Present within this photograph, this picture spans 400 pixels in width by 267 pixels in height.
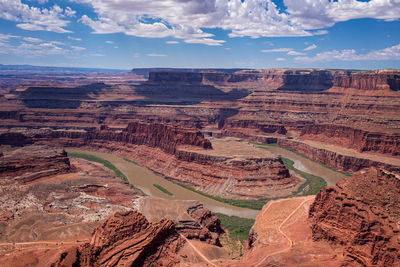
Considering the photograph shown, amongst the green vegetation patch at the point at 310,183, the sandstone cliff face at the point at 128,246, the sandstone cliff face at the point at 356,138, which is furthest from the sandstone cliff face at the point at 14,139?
the sandstone cliff face at the point at 356,138

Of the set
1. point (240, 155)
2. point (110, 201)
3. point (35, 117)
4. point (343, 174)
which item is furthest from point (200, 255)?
point (35, 117)

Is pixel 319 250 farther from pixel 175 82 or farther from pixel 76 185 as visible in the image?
pixel 175 82

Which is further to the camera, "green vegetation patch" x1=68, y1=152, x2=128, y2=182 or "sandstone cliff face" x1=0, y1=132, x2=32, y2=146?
"sandstone cliff face" x1=0, y1=132, x2=32, y2=146

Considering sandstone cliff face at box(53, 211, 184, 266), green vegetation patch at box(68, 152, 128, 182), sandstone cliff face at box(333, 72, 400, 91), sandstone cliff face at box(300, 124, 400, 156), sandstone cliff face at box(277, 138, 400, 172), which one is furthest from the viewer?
sandstone cliff face at box(333, 72, 400, 91)

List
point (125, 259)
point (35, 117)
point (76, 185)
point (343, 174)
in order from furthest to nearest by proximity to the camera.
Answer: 1. point (35, 117)
2. point (343, 174)
3. point (76, 185)
4. point (125, 259)

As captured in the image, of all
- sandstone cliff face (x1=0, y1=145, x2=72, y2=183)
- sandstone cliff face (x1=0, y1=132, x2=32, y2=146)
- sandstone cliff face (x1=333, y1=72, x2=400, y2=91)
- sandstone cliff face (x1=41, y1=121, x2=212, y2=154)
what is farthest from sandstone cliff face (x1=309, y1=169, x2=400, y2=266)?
sandstone cliff face (x1=333, y1=72, x2=400, y2=91)

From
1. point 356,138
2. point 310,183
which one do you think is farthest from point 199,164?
point 356,138

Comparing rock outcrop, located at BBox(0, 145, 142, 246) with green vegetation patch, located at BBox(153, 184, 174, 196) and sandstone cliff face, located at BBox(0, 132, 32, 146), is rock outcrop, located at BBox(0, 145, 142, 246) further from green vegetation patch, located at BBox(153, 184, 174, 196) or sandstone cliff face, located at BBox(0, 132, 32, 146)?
sandstone cliff face, located at BBox(0, 132, 32, 146)
